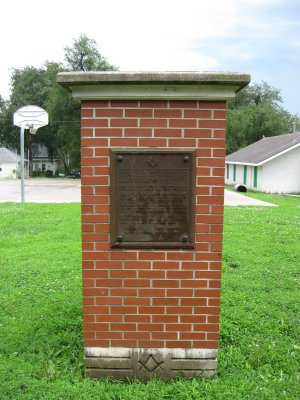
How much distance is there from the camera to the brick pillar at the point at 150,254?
294 centimetres

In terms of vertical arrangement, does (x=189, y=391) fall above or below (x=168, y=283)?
below

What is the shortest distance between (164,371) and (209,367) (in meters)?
0.34

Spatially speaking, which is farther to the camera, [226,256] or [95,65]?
[95,65]

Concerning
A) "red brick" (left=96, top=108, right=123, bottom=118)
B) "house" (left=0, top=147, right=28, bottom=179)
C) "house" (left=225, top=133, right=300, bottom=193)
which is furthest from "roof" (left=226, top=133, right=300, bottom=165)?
"house" (left=0, top=147, right=28, bottom=179)

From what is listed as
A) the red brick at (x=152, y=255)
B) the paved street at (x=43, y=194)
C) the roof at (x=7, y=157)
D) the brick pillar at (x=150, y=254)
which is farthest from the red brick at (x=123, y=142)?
the roof at (x=7, y=157)

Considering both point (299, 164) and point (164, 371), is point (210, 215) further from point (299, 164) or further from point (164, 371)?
point (299, 164)

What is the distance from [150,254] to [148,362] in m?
0.83

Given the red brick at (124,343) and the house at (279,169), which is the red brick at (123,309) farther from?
the house at (279,169)

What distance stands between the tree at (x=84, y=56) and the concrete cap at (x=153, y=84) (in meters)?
43.9

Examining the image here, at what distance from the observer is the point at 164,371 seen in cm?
319

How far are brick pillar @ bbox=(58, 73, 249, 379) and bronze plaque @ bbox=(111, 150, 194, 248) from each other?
0.14ft

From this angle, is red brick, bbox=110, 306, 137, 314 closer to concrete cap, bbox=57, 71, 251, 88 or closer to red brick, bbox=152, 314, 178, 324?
red brick, bbox=152, 314, 178, 324

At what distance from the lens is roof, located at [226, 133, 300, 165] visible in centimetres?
2667

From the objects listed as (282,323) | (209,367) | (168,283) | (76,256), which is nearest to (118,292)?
(168,283)
